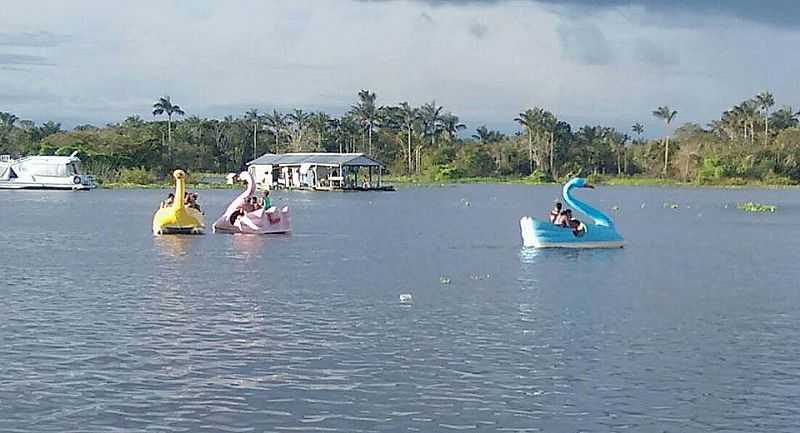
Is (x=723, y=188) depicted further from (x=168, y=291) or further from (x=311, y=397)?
(x=311, y=397)

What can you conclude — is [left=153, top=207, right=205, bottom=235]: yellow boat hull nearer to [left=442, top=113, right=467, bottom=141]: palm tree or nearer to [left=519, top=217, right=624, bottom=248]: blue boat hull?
[left=519, top=217, right=624, bottom=248]: blue boat hull

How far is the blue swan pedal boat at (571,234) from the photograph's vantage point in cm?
3562

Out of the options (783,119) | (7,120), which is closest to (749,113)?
(783,119)

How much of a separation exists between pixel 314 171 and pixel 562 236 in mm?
70186

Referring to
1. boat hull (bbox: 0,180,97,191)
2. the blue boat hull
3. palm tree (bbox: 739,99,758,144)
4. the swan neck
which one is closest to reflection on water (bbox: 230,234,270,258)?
the swan neck

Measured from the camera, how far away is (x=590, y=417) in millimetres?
13906

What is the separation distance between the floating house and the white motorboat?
14875mm

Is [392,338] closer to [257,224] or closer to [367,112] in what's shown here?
[257,224]

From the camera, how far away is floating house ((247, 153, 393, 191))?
333 ft

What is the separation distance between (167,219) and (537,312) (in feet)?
70.0

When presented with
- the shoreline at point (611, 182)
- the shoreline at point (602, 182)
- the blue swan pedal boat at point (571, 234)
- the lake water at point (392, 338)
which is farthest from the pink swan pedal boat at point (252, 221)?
the shoreline at point (611, 182)

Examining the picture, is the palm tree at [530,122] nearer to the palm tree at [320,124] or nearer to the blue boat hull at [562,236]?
the palm tree at [320,124]

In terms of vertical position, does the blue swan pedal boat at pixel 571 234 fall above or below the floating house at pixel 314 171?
below

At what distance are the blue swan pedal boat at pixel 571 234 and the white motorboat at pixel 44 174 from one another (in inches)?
2716
